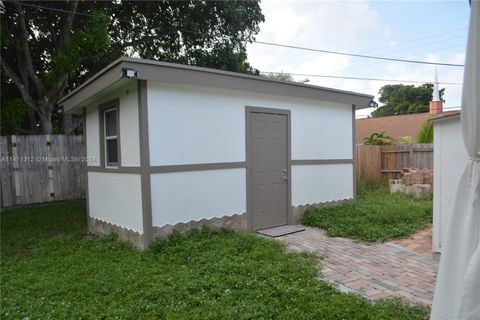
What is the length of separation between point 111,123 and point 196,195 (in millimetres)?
2150

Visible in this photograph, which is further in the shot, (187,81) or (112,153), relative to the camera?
(112,153)

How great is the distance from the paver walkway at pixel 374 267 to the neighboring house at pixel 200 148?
1235 millimetres

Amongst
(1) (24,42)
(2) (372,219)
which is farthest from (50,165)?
(2) (372,219)

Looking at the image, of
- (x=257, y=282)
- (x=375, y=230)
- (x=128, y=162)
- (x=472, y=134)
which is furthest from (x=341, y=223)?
(x=472, y=134)

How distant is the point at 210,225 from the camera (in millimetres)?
5301

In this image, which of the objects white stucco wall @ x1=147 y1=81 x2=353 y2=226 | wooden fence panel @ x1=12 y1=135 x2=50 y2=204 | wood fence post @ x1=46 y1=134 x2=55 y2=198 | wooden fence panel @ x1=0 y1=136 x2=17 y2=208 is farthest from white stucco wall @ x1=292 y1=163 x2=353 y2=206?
wooden fence panel @ x1=0 y1=136 x2=17 y2=208

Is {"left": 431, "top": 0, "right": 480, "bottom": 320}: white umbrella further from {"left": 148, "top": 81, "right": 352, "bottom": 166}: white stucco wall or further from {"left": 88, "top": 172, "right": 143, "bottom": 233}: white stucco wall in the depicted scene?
{"left": 88, "top": 172, "right": 143, "bottom": 233}: white stucco wall

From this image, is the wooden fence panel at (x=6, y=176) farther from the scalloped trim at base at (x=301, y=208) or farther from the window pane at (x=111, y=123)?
the scalloped trim at base at (x=301, y=208)

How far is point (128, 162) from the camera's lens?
16.7 feet

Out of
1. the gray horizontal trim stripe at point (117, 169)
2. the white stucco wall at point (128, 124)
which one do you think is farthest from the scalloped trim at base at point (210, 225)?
the white stucco wall at point (128, 124)

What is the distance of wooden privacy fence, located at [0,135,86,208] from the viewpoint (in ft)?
28.6

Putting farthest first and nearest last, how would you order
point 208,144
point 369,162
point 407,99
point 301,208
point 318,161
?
point 407,99, point 369,162, point 318,161, point 301,208, point 208,144

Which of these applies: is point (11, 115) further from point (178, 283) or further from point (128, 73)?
point (178, 283)

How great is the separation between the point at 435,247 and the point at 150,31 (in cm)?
1040
